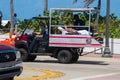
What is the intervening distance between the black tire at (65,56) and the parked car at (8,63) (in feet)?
27.8

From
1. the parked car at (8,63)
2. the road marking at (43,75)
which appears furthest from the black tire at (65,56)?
the parked car at (8,63)

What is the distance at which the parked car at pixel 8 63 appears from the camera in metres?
11.6

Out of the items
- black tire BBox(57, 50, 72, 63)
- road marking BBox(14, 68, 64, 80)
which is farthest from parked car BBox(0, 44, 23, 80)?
black tire BBox(57, 50, 72, 63)

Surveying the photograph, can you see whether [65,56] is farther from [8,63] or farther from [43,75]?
[8,63]

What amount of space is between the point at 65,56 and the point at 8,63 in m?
9.11

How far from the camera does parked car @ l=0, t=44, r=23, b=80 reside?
1161cm

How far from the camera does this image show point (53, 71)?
1728cm

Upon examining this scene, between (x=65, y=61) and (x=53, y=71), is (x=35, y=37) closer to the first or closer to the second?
(x=65, y=61)

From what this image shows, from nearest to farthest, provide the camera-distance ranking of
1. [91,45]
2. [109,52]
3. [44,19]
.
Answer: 1. [91,45]
2. [44,19]
3. [109,52]

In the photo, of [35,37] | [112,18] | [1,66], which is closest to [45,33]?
[35,37]

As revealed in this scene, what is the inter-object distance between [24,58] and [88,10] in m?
3.62

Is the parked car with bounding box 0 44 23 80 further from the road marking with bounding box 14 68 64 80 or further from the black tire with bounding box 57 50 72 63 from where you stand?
the black tire with bounding box 57 50 72 63

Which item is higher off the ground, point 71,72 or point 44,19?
point 44,19

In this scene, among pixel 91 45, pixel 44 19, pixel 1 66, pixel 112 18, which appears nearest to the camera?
pixel 1 66
